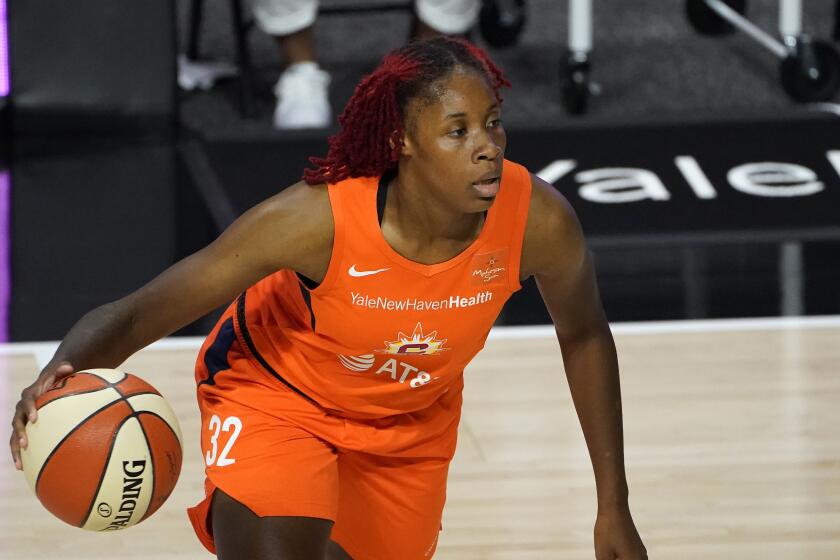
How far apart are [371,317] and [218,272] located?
10.5 inches

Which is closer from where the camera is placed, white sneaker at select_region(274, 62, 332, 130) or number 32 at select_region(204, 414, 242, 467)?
number 32 at select_region(204, 414, 242, 467)

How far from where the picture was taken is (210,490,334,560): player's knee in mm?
2631

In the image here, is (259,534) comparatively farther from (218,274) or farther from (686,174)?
(686,174)

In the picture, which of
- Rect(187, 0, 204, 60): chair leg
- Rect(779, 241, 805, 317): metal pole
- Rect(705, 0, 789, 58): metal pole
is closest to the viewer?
Rect(779, 241, 805, 317): metal pole

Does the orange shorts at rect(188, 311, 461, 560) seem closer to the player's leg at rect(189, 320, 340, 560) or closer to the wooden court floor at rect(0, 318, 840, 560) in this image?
the player's leg at rect(189, 320, 340, 560)

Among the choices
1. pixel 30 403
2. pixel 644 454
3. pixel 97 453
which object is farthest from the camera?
pixel 644 454

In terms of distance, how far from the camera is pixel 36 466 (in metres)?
2.56

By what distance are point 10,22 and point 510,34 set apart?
2224 mm

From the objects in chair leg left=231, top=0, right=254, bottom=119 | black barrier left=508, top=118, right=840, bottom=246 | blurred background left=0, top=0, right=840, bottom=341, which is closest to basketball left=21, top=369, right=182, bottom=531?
blurred background left=0, top=0, right=840, bottom=341

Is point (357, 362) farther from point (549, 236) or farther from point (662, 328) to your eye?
point (662, 328)

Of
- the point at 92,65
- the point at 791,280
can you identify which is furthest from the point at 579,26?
the point at 92,65

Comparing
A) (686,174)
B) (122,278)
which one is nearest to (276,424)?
(122,278)

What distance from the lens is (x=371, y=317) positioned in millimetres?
2650

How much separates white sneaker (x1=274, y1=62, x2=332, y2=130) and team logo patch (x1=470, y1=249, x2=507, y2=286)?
397 centimetres
